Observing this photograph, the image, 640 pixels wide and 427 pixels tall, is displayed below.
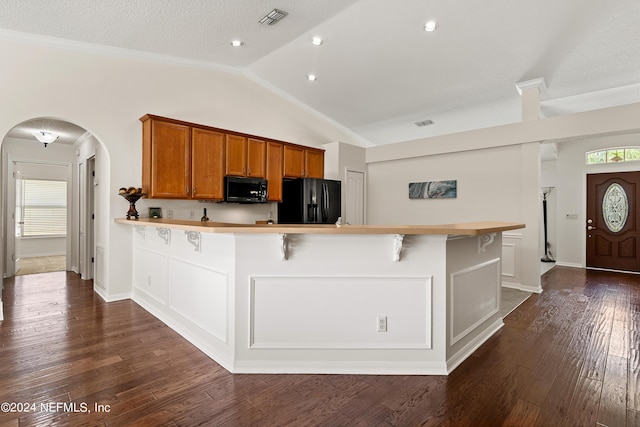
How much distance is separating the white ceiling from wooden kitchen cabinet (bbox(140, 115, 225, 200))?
3.46 feet

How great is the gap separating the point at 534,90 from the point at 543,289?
9.80ft

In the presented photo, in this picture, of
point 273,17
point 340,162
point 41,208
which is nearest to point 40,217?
point 41,208

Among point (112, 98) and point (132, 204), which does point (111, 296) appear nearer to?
point (132, 204)

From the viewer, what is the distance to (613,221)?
652 centimetres

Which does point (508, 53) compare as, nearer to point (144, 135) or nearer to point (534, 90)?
point (534, 90)

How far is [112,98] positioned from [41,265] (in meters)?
4.52

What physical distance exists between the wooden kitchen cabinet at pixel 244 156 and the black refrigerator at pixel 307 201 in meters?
0.61

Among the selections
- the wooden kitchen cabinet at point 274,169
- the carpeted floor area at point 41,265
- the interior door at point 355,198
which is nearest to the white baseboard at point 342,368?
the wooden kitchen cabinet at point 274,169

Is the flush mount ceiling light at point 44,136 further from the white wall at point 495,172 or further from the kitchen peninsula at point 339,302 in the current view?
the white wall at point 495,172

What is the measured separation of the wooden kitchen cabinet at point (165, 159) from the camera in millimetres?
3979

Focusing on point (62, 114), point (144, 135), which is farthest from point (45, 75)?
point (144, 135)

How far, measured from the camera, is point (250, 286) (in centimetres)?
228

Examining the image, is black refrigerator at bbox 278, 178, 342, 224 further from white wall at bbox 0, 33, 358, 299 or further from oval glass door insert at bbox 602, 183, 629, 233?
oval glass door insert at bbox 602, 183, 629, 233

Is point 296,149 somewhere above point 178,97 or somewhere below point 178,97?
below
